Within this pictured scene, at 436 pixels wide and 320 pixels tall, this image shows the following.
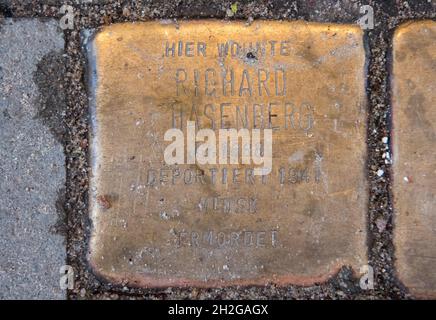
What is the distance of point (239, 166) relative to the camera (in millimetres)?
1305

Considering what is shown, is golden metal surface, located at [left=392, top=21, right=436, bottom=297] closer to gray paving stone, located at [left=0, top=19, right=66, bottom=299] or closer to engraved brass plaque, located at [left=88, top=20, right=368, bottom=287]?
engraved brass plaque, located at [left=88, top=20, right=368, bottom=287]

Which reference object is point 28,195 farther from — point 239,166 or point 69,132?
point 239,166

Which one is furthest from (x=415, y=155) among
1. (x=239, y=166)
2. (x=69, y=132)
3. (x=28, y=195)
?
(x=28, y=195)

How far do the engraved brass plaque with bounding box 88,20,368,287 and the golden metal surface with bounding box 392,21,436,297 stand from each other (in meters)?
0.11

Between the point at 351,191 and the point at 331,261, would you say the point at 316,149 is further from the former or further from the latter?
the point at 331,261


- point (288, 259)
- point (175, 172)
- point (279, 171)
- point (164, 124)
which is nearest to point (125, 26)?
point (164, 124)

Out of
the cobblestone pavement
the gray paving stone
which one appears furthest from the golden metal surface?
the gray paving stone

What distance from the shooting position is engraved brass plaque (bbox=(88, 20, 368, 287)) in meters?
1.30

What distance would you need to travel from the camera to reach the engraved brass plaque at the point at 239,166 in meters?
A: 1.30

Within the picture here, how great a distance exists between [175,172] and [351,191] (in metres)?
0.53

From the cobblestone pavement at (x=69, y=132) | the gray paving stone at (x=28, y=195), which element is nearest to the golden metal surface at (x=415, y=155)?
the cobblestone pavement at (x=69, y=132)

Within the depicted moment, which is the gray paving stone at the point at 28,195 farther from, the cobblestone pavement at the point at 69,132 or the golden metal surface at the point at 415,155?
the golden metal surface at the point at 415,155

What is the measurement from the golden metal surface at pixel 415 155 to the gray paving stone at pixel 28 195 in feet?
3.41

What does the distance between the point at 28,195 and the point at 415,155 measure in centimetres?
118
